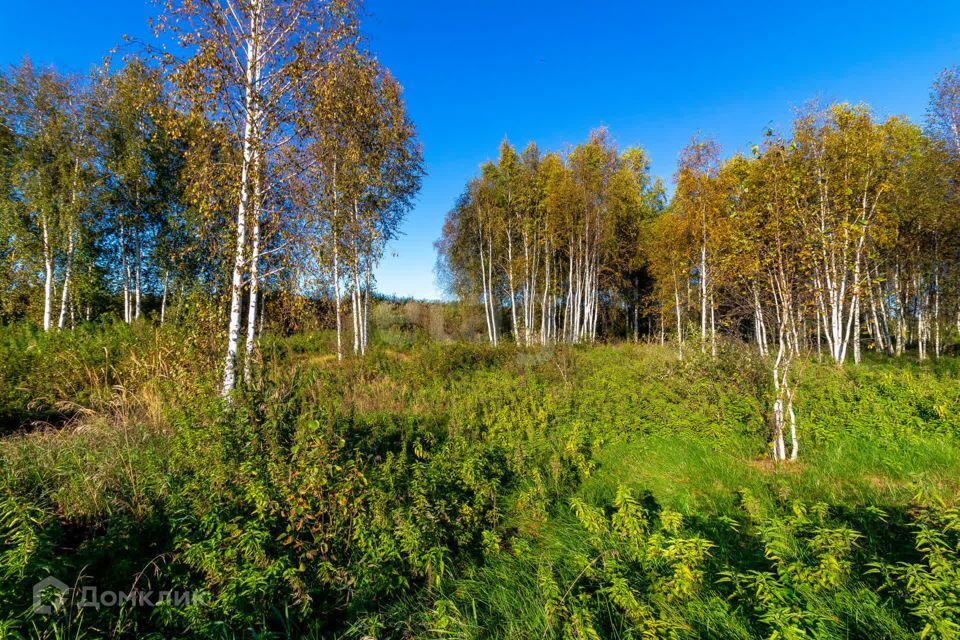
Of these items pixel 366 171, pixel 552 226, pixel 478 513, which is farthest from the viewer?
pixel 552 226

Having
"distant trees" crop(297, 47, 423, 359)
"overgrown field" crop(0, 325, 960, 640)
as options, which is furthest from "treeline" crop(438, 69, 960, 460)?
"distant trees" crop(297, 47, 423, 359)

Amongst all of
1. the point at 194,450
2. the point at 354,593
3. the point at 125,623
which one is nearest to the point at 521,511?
the point at 354,593

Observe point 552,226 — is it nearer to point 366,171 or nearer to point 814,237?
point 366,171

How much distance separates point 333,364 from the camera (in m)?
11.4

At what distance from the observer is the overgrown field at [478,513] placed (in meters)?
2.36

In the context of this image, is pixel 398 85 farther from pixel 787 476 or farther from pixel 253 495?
pixel 787 476

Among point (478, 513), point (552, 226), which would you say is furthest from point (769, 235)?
point (552, 226)

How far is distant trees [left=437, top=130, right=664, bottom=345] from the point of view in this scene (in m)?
18.5

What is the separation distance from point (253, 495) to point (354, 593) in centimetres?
121

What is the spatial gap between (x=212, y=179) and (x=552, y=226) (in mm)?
15856

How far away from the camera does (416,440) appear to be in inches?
203

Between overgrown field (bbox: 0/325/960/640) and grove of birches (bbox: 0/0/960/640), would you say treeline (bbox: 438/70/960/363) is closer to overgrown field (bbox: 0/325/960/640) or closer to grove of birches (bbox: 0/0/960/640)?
grove of birches (bbox: 0/0/960/640)

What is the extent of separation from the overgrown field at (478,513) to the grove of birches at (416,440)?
0.10 ft

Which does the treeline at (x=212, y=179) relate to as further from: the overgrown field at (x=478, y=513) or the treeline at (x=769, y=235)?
the treeline at (x=769, y=235)
